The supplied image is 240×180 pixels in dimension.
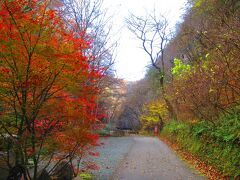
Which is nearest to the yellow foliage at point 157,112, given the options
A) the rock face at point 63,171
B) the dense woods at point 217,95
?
the dense woods at point 217,95

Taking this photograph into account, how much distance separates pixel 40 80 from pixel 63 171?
3457 millimetres

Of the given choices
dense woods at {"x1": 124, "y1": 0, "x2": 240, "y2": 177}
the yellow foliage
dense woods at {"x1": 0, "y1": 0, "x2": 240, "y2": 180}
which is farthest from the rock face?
the yellow foliage

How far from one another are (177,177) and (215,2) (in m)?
12.4

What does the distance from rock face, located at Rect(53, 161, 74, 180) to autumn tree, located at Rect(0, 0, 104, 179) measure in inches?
52.4

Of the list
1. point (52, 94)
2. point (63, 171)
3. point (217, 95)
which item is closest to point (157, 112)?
point (217, 95)

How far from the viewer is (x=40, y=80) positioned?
5.71 metres

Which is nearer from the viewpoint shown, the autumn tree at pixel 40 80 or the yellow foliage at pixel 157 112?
the autumn tree at pixel 40 80

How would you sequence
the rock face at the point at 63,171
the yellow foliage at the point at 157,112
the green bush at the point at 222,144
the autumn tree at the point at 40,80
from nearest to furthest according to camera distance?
1. the autumn tree at the point at 40,80
2. the rock face at the point at 63,171
3. the green bush at the point at 222,144
4. the yellow foliage at the point at 157,112

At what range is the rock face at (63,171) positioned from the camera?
26.5 ft

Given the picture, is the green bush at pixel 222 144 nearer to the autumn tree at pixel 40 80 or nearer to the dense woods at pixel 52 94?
the dense woods at pixel 52 94

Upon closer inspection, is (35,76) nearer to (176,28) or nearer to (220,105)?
(220,105)

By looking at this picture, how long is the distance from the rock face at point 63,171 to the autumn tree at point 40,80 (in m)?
1.33

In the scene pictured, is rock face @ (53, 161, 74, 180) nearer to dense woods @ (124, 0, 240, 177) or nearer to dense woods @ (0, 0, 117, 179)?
dense woods @ (0, 0, 117, 179)

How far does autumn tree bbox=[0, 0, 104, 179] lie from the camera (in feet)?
17.4
